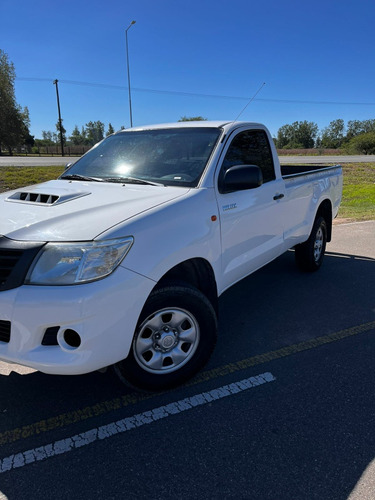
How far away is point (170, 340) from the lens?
274 cm

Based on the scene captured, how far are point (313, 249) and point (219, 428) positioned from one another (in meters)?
3.55

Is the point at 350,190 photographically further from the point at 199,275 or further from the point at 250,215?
the point at 199,275

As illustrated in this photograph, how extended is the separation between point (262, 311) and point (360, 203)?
9.12 metres

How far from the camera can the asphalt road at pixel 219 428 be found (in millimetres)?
2068

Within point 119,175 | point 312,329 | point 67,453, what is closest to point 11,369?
point 67,453

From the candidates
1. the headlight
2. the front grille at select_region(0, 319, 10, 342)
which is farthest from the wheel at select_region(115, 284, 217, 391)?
the front grille at select_region(0, 319, 10, 342)

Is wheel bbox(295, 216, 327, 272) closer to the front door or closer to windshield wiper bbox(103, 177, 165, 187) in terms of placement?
the front door

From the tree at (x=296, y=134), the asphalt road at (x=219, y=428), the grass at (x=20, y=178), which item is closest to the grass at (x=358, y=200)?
the asphalt road at (x=219, y=428)

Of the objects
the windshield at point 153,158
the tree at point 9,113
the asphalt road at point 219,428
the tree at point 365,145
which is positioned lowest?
the asphalt road at point 219,428

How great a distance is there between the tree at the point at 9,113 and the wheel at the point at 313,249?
168 ft

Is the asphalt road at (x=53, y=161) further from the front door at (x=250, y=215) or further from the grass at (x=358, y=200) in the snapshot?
the front door at (x=250, y=215)

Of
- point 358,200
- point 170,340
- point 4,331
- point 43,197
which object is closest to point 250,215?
point 170,340

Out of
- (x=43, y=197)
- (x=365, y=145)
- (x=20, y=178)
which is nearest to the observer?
(x=43, y=197)

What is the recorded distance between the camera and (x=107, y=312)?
87.2 inches
